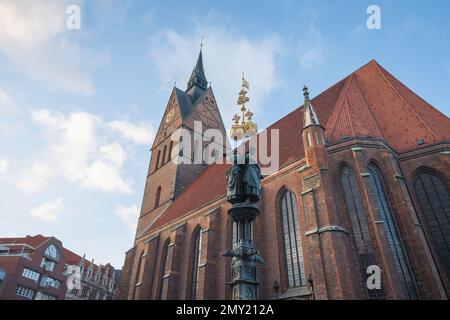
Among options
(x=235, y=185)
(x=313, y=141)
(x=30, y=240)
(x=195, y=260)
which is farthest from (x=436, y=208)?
(x=30, y=240)

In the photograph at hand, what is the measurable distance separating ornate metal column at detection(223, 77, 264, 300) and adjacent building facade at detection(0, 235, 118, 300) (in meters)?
28.4

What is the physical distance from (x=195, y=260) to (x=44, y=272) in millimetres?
22505

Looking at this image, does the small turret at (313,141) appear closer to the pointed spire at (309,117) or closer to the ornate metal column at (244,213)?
the pointed spire at (309,117)

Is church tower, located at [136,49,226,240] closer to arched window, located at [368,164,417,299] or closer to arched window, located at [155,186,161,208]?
arched window, located at [155,186,161,208]

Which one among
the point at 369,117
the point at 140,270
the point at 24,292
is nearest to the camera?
the point at 369,117

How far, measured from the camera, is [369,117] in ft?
47.5

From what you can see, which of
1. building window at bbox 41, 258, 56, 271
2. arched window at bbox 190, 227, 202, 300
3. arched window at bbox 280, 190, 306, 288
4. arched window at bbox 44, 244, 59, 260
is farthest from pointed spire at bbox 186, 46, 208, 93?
arched window at bbox 280, 190, 306, 288

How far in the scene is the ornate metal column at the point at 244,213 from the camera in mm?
5363

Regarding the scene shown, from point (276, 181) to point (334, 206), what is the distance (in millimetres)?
3924

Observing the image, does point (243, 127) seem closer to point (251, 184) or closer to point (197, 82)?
point (251, 184)

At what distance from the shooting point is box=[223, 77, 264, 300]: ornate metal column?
17.6 feet
